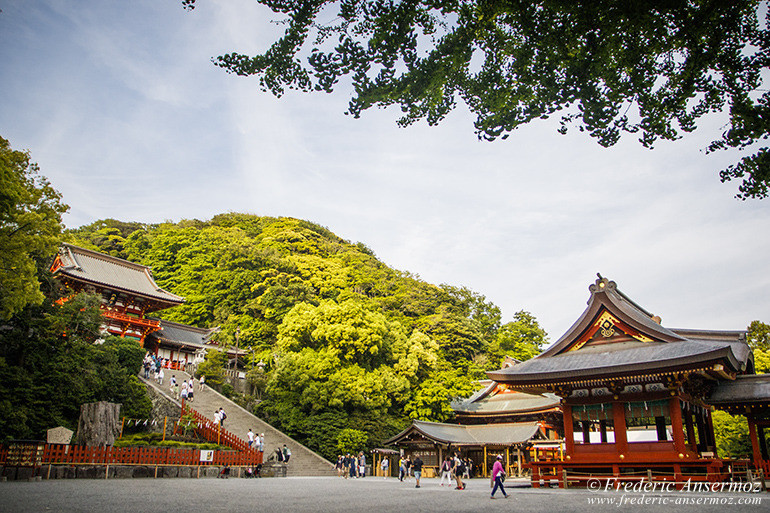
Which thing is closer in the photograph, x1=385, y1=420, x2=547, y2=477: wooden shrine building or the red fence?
the red fence

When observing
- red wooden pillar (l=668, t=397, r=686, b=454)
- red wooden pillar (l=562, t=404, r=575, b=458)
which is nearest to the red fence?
red wooden pillar (l=562, t=404, r=575, b=458)

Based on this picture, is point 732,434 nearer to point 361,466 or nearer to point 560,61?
point 361,466

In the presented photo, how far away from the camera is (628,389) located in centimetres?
1538

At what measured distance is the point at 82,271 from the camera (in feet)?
105

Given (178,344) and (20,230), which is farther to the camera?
(178,344)

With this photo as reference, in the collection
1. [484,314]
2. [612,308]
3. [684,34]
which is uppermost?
[484,314]

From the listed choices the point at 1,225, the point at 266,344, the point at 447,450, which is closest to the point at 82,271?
the point at 266,344

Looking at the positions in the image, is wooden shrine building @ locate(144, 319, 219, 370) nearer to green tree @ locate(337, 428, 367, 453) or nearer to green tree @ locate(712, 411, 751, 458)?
green tree @ locate(337, 428, 367, 453)

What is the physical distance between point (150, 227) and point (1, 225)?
51121mm

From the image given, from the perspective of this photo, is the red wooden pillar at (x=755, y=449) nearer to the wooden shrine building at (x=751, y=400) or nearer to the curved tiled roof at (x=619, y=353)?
the wooden shrine building at (x=751, y=400)

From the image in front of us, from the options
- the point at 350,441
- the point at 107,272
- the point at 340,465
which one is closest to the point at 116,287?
the point at 107,272

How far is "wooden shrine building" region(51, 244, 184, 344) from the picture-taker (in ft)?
103

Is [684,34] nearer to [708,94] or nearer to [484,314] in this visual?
[708,94]

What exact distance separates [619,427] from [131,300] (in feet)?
106
